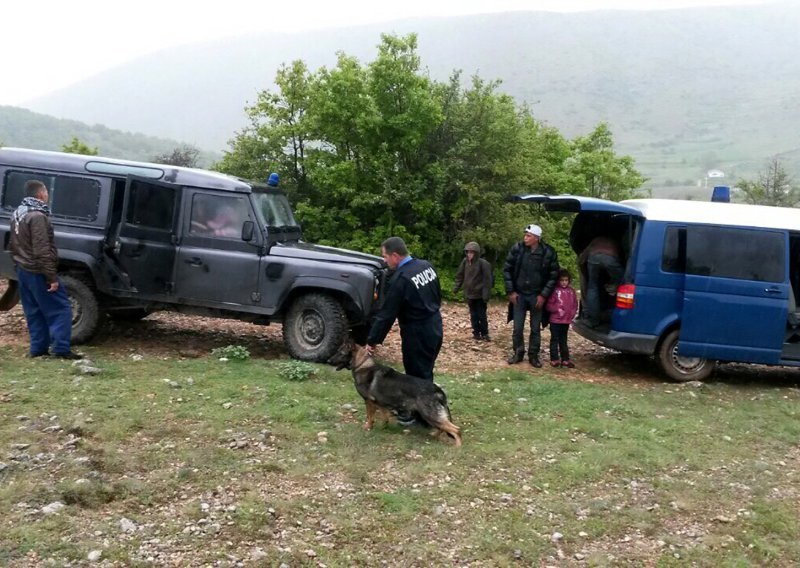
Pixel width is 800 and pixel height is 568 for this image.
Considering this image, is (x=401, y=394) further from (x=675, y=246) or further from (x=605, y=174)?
(x=605, y=174)

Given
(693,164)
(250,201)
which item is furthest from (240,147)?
(693,164)

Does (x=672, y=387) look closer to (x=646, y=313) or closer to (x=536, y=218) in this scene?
(x=646, y=313)

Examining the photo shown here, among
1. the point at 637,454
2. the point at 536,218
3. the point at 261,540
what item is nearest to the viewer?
the point at 261,540

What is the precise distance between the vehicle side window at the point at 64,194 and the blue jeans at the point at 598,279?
612 cm

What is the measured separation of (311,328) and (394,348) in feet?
5.84

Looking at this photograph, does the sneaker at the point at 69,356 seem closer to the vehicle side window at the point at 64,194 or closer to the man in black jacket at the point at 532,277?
the vehicle side window at the point at 64,194

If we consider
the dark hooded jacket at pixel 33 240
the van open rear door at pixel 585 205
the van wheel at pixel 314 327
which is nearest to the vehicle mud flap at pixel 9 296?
the dark hooded jacket at pixel 33 240

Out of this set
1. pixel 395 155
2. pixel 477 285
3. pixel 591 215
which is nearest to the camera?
pixel 591 215

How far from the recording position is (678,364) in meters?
8.05

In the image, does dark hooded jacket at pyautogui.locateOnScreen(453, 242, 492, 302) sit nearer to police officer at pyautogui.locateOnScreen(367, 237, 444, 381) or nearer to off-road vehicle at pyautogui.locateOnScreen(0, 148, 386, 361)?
off-road vehicle at pyautogui.locateOnScreen(0, 148, 386, 361)

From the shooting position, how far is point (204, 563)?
3.51 meters

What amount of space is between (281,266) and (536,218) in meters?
8.79

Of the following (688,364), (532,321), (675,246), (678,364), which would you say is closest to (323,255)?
(532,321)

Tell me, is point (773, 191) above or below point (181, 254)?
above
